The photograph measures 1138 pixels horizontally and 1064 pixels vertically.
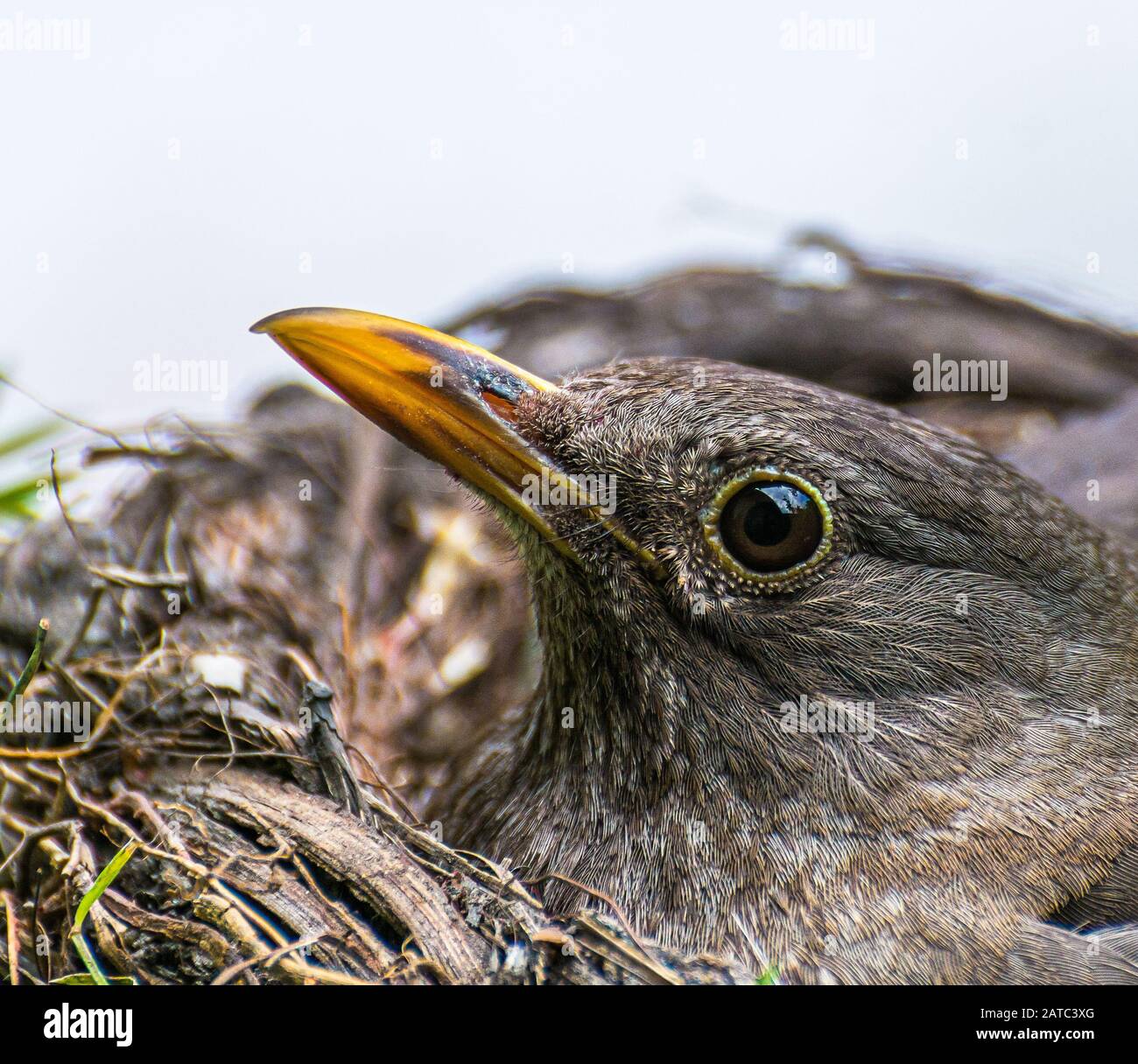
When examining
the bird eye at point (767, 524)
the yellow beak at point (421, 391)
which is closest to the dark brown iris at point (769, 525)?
the bird eye at point (767, 524)

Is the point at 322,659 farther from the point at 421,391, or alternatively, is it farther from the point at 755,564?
the point at 755,564

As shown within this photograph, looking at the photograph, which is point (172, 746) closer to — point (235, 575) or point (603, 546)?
point (235, 575)

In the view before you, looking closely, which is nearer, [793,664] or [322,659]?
[793,664]

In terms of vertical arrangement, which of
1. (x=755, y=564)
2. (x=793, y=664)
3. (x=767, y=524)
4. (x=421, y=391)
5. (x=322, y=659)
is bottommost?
(x=322, y=659)

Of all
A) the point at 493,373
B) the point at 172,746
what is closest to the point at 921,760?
the point at 493,373

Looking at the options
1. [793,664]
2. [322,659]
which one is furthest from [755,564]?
[322,659]

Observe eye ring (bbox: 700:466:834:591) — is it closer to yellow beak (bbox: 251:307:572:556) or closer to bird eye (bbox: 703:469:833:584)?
bird eye (bbox: 703:469:833:584)
